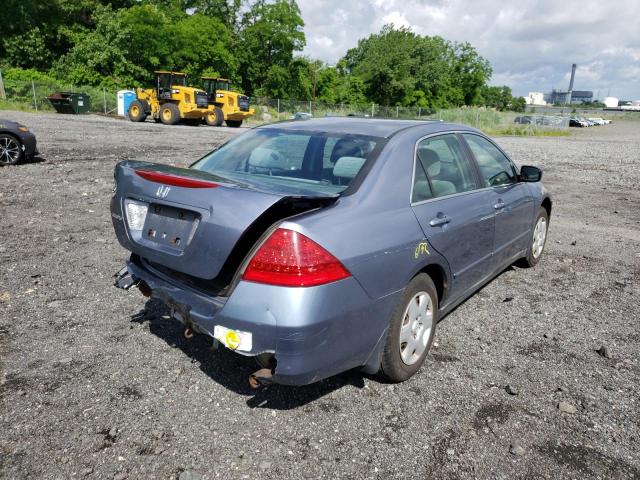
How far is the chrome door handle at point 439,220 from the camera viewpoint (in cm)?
315

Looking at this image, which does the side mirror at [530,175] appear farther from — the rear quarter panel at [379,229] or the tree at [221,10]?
the tree at [221,10]

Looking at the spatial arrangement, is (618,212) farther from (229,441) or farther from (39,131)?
(39,131)

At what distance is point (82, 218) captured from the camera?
670 cm

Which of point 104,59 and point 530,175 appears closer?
point 530,175

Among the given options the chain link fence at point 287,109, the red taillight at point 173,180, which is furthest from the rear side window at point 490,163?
the chain link fence at point 287,109

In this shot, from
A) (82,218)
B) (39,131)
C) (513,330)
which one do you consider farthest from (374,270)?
(39,131)

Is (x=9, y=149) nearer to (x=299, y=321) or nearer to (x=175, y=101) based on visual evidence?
(x=299, y=321)

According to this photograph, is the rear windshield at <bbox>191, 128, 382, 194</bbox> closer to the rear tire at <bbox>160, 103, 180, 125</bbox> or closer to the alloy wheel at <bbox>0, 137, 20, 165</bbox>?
the alloy wheel at <bbox>0, 137, 20, 165</bbox>

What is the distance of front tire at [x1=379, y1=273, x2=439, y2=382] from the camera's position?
2.91m

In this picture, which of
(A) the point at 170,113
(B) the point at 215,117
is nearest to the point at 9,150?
(A) the point at 170,113

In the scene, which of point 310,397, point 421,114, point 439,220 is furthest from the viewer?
point 421,114

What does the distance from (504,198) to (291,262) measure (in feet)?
8.57

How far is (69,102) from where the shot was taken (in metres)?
33.2

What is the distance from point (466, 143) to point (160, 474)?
10.6ft
